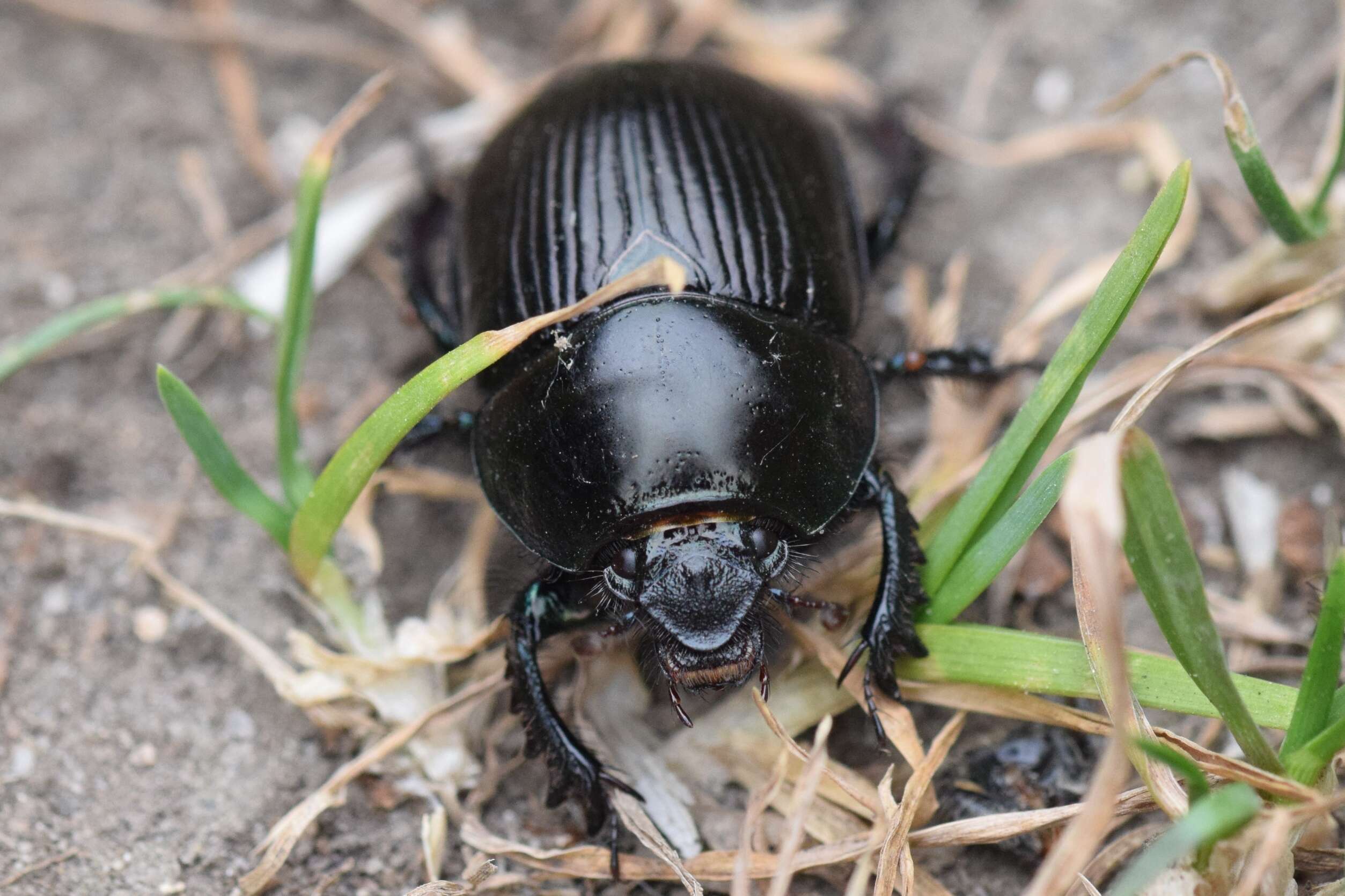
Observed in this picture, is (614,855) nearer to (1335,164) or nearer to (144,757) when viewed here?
→ (144,757)

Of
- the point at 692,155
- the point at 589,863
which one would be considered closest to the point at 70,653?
the point at 589,863

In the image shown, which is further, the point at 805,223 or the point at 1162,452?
the point at 1162,452

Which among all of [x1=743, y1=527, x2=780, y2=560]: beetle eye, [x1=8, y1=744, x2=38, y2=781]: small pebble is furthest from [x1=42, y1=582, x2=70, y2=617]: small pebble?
[x1=743, y1=527, x2=780, y2=560]: beetle eye

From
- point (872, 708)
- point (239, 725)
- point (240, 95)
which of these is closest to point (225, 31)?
point (240, 95)

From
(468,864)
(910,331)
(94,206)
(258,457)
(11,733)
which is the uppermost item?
(94,206)

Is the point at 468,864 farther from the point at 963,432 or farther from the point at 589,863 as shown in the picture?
the point at 963,432
